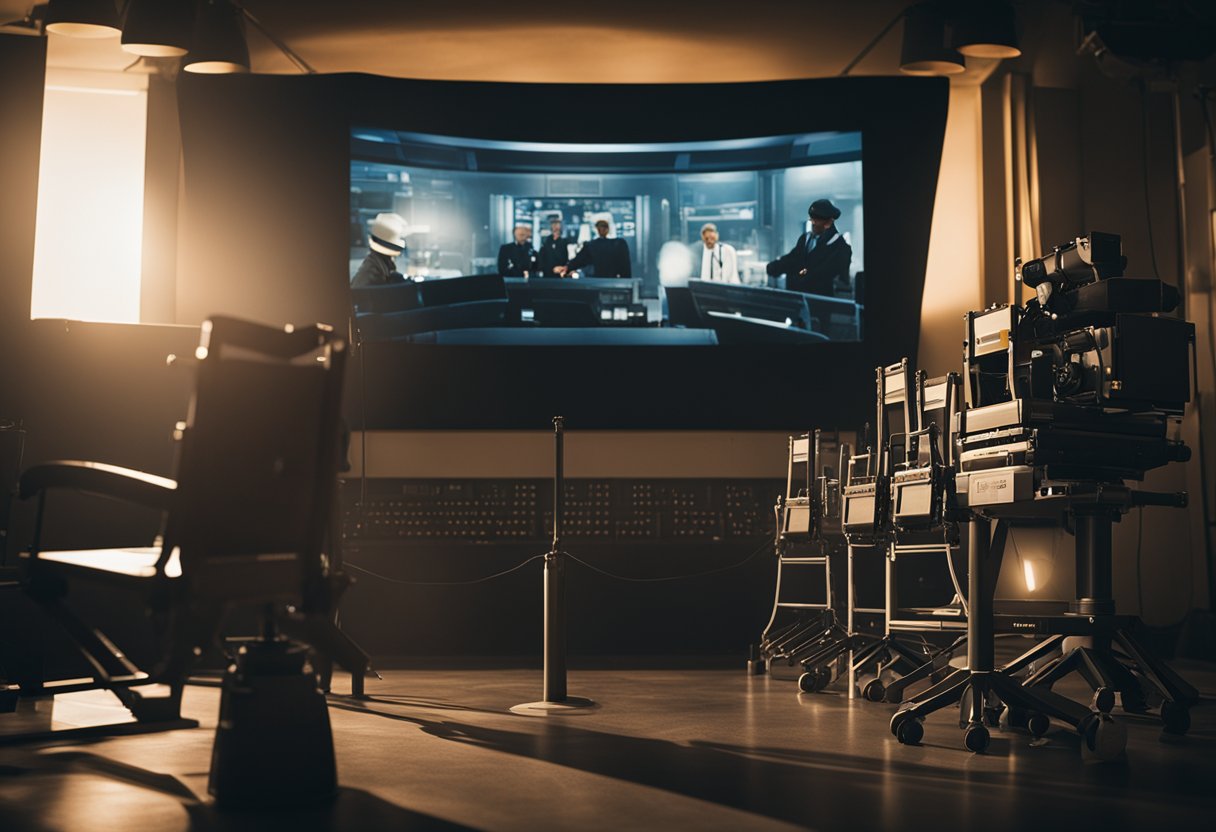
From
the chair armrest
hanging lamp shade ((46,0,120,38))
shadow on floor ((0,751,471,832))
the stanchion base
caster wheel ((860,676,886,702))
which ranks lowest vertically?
the stanchion base

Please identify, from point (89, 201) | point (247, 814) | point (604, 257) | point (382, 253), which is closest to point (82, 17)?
point (89, 201)

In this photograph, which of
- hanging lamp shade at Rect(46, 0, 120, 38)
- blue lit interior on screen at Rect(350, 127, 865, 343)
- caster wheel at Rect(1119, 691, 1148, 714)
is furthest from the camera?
blue lit interior on screen at Rect(350, 127, 865, 343)

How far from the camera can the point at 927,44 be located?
6.80m

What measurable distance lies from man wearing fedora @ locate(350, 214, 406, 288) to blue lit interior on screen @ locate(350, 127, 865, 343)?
68 mm

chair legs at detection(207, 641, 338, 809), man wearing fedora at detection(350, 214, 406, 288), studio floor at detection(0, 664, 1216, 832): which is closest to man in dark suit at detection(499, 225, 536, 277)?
man wearing fedora at detection(350, 214, 406, 288)

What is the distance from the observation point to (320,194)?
7617mm

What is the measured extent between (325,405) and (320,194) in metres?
5.18

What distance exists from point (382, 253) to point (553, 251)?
103 centimetres

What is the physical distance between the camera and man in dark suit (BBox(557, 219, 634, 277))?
787 centimetres

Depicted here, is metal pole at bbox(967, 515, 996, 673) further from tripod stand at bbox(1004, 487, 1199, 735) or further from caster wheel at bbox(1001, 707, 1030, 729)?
tripod stand at bbox(1004, 487, 1199, 735)

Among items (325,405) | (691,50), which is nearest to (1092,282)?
(325,405)

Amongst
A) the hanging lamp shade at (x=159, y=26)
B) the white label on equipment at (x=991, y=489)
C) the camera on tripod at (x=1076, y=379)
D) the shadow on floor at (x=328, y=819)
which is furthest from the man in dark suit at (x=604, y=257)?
the shadow on floor at (x=328, y=819)

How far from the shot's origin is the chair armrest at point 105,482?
2.67 metres

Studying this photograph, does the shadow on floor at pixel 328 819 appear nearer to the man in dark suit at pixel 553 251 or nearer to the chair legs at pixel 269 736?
the chair legs at pixel 269 736
